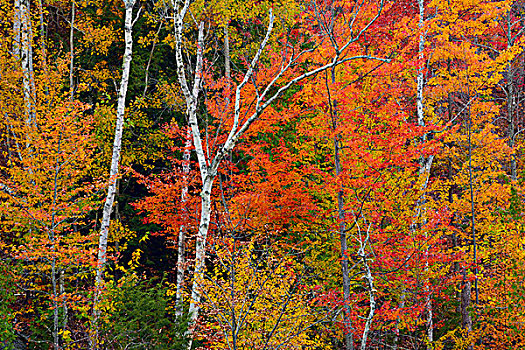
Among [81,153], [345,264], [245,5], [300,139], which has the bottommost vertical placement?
[345,264]

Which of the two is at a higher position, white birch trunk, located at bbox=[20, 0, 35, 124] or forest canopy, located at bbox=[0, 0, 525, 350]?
white birch trunk, located at bbox=[20, 0, 35, 124]

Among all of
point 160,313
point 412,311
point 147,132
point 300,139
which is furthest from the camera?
point 147,132

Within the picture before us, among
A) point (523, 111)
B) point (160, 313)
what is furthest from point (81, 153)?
point (523, 111)

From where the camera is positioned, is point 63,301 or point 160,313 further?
point 160,313

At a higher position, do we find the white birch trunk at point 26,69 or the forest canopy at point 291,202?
the white birch trunk at point 26,69

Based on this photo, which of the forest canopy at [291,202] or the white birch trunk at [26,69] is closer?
the forest canopy at [291,202]

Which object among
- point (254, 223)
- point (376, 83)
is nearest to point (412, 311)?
point (254, 223)

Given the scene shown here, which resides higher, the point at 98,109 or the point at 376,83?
the point at 376,83

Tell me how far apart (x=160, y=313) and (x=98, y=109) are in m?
6.42

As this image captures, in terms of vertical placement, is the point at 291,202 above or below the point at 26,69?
below

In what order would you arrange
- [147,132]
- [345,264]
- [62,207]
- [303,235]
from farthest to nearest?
1. [147,132]
2. [303,235]
3. [345,264]
4. [62,207]

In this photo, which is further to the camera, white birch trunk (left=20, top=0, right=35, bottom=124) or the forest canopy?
white birch trunk (left=20, top=0, right=35, bottom=124)

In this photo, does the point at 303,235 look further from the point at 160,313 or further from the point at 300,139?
the point at 160,313

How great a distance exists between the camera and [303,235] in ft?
36.6
